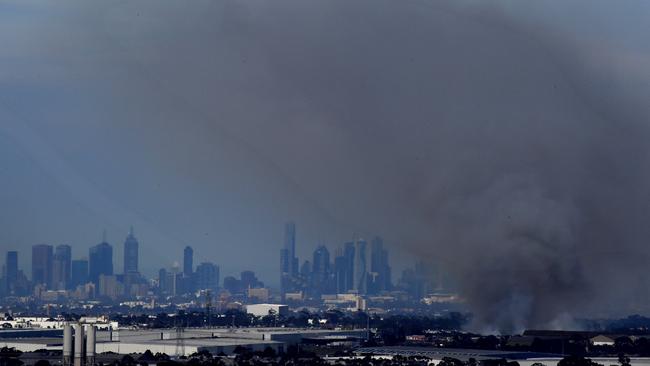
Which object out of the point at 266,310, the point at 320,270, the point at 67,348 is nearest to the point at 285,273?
the point at 320,270

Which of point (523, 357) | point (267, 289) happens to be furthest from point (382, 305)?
point (523, 357)

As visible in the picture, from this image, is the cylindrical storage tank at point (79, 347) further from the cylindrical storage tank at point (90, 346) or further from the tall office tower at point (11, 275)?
the tall office tower at point (11, 275)

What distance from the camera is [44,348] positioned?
4006 cm

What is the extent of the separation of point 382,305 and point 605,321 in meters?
32.6

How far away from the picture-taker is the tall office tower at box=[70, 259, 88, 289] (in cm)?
11447

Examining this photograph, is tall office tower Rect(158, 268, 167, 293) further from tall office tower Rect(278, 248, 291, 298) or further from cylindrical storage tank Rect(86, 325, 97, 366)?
cylindrical storage tank Rect(86, 325, 97, 366)

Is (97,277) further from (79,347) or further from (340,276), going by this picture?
(79,347)

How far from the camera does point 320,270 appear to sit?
364 ft

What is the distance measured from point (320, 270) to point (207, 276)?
11135 mm

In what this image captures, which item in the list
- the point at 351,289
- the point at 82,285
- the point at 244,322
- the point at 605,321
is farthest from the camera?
the point at 82,285

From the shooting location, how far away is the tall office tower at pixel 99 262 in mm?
115062

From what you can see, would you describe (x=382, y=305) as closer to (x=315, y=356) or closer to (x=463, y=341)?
(x=463, y=341)

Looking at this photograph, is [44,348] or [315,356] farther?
[44,348]

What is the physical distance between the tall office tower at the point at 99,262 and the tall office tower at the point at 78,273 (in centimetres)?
44
